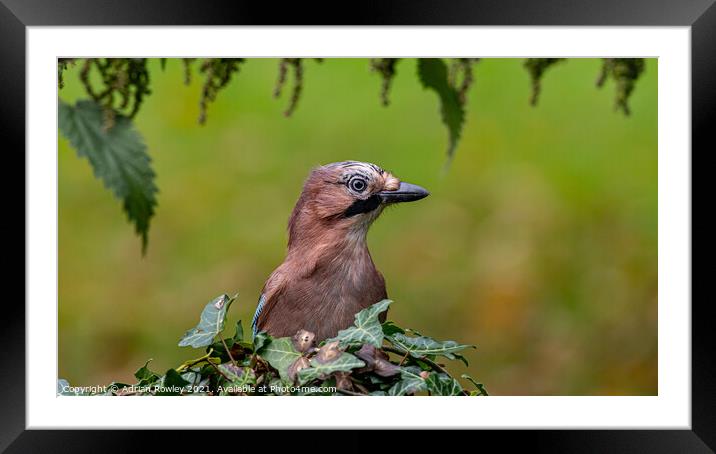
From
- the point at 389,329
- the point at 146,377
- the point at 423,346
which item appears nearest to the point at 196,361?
the point at 146,377

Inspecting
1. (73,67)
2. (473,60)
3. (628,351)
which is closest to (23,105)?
(73,67)

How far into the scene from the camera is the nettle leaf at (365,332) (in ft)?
10.5

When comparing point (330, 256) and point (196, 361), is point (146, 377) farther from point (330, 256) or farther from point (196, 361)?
point (330, 256)

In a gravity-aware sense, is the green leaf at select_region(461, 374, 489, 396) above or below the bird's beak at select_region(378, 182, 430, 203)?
below

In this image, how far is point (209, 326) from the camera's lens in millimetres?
3371

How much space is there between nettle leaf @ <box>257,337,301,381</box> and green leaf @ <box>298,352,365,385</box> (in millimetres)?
77

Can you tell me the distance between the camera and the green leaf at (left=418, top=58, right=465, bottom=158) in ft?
11.2

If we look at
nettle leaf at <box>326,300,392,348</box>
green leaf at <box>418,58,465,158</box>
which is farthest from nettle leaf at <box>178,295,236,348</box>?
green leaf at <box>418,58,465,158</box>

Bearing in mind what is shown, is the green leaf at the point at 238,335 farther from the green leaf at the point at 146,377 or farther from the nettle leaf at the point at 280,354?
the green leaf at the point at 146,377

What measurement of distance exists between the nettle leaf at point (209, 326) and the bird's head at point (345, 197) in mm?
1235

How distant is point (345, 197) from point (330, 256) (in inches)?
12.5

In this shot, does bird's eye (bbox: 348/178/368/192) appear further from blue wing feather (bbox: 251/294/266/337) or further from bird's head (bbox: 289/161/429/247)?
blue wing feather (bbox: 251/294/266/337)

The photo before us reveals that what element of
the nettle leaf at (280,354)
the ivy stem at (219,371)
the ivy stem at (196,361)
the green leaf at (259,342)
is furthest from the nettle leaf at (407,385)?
the ivy stem at (196,361)

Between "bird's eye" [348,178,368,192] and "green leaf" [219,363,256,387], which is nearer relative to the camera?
"green leaf" [219,363,256,387]
